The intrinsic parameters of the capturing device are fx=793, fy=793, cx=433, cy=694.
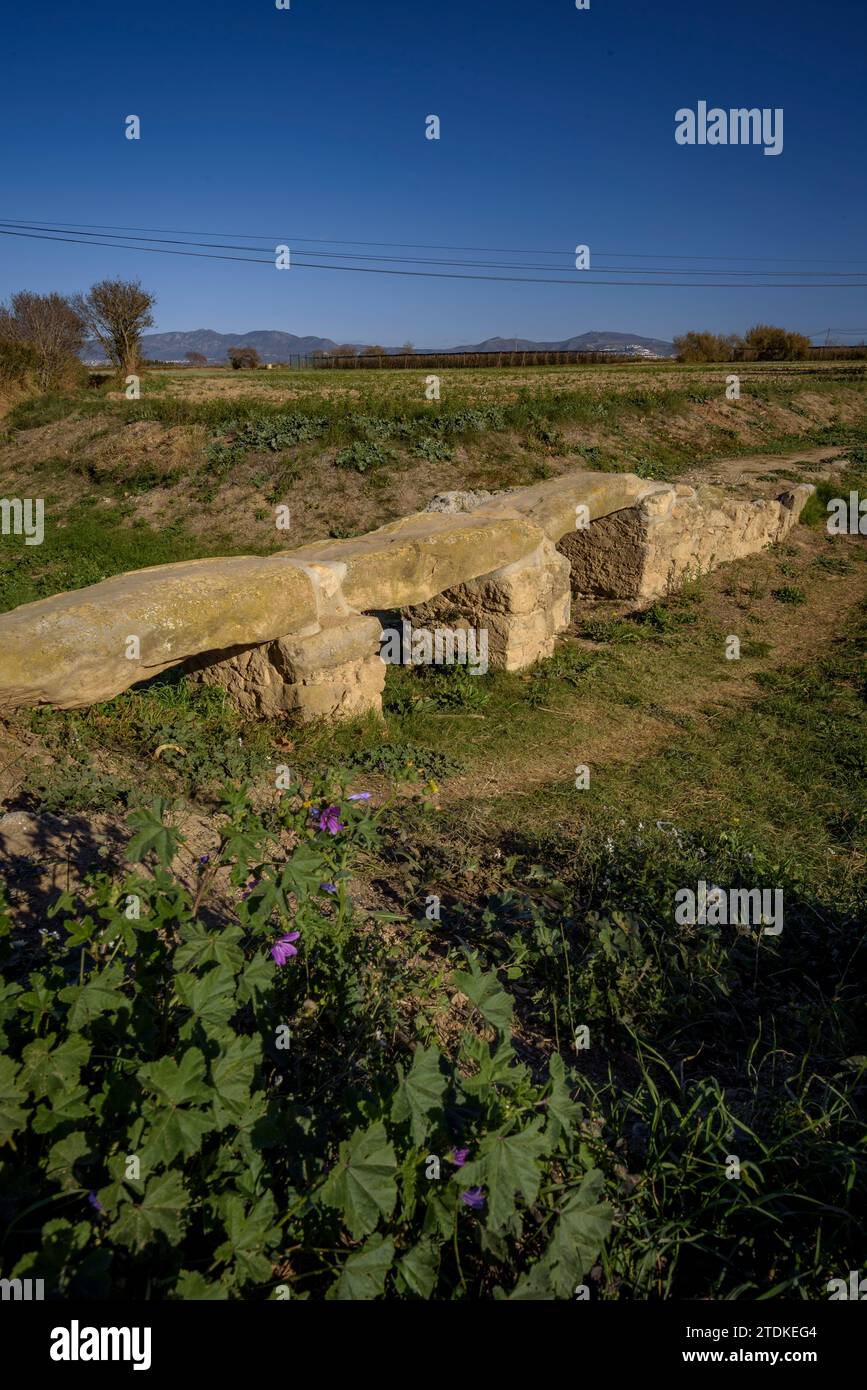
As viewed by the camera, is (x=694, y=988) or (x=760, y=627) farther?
(x=760, y=627)

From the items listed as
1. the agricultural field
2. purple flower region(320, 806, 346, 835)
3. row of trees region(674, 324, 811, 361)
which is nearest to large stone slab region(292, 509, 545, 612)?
the agricultural field

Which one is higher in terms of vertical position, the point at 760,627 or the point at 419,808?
the point at 760,627

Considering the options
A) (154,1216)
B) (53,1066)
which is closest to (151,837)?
(53,1066)

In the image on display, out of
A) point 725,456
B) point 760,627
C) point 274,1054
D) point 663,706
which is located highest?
point 725,456

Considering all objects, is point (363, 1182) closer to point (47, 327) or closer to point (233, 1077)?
Result: point (233, 1077)

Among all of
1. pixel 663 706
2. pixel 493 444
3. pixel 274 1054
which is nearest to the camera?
pixel 274 1054

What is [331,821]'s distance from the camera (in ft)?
10.3

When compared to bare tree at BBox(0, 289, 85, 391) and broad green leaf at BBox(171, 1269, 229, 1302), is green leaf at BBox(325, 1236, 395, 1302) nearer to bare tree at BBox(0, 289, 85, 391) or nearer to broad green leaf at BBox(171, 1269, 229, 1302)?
broad green leaf at BBox(171, 1269, 229, 1302)

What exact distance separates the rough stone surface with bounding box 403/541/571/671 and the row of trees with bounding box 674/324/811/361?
3916 cm

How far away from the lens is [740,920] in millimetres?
3830

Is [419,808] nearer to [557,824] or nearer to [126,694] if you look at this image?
[557,824]

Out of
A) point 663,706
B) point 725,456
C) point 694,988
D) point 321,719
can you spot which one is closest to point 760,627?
point 663,706

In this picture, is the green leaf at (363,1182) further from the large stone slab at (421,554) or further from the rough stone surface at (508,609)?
the rough stone surface at (508,609)

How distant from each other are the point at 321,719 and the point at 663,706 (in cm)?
323
